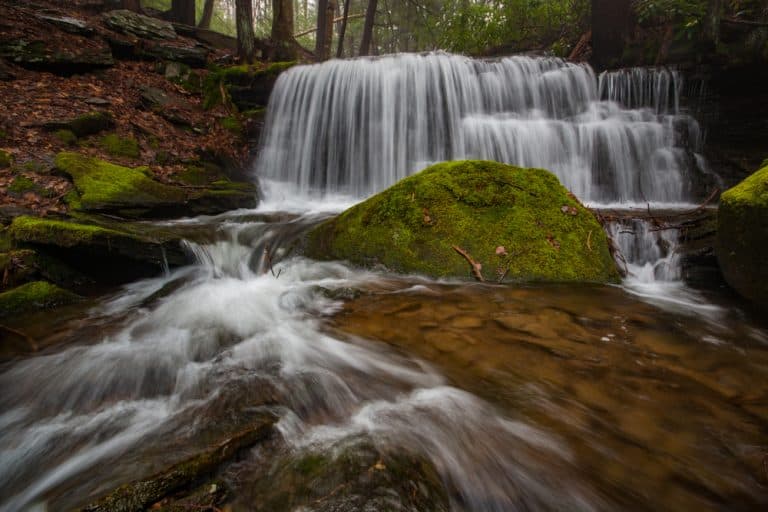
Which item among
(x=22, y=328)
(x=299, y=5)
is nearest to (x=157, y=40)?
(x=22, y=328)

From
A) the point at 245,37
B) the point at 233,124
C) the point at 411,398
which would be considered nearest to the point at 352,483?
the point at 411,398

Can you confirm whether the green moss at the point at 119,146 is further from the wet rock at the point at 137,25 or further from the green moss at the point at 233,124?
the wet rock at the point at 137,25

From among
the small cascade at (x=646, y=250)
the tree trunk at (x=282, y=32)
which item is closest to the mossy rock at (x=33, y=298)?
the small cascade at (x=646, y=250)

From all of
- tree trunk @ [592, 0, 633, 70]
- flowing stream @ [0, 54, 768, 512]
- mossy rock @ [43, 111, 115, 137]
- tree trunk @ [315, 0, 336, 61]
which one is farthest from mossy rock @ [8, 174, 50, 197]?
tree trunk @ [315, 0, 336, 61]

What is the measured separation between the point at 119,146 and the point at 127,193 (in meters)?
2.20

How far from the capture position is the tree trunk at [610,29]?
32.7 feet

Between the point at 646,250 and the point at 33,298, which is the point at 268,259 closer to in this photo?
the point at 33,298

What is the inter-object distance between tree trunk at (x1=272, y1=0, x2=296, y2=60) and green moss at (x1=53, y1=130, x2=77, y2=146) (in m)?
7.54

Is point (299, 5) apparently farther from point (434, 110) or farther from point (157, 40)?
point (434, 110)

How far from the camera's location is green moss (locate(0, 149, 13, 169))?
5551 millimetres

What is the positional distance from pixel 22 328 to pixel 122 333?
0.79 meters

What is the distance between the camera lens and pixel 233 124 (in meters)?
10.4

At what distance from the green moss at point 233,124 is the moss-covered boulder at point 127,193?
11.7ft

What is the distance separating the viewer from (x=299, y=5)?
37000 millimetres
